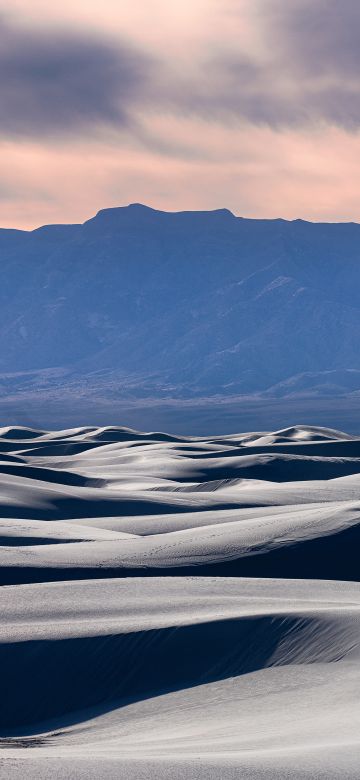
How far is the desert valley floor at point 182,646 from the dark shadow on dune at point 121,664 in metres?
0.01

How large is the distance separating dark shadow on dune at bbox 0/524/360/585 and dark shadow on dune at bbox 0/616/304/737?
4.00 meters

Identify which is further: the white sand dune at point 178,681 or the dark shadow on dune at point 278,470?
the dark shadow on dune at point 278,470

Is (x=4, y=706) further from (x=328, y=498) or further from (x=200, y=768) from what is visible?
(x=328, y=498)

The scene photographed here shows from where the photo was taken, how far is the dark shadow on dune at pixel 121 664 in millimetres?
7965

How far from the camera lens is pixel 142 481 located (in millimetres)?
27125

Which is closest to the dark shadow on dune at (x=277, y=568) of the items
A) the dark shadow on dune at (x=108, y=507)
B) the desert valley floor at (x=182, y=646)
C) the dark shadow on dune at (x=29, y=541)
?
the desert valley floor at (x=182, y=646)

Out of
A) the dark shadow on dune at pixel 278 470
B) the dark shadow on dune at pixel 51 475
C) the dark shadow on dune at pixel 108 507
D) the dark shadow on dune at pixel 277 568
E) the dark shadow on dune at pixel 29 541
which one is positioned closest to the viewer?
the dark shadow on dune at pixel 277 568

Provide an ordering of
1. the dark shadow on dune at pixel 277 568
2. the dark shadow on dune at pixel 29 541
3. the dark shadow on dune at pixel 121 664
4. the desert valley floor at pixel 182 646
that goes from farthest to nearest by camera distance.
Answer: the dark shadow on dune at pixel 29 541 → the dark shadow on dune at pixel 277 568 → the dark shadow on dune at pixel 121 664 → the desert valley floor at pixel 182 646

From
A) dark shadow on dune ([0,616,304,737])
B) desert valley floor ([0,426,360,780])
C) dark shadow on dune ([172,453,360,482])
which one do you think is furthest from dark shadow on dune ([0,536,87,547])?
dark shadow on dune ([172,453,360,482])

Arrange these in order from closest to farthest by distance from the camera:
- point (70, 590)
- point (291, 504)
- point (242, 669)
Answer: point (242, 669), point (70, 590), point (291, 504)

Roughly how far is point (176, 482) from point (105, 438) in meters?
20.1

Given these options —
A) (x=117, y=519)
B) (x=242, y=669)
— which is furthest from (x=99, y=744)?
(x=117, y=519)

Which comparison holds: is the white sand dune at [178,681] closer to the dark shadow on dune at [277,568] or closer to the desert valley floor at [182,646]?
the desert valley floor at [182,646]

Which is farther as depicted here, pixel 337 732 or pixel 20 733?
pixel 20 733
